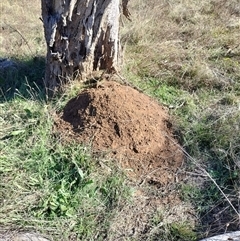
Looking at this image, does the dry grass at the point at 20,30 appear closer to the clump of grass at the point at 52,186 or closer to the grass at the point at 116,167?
the grass at the point at 116,167

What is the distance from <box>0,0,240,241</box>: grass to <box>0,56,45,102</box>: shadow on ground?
0.01 meters

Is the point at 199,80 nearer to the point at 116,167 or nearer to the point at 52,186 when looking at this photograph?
the point at 116,167

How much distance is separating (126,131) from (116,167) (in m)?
0.33

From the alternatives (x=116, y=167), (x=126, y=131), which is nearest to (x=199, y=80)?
(x=126, y=131)

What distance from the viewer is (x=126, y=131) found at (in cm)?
325

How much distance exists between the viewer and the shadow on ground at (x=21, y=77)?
399cm

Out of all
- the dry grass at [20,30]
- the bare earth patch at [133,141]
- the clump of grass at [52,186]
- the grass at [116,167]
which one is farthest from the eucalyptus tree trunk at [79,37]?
the dry grass at [20,30]

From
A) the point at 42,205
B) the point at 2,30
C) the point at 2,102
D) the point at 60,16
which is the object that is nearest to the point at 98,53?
the point at 60,16

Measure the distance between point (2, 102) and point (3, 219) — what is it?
4.77 ft

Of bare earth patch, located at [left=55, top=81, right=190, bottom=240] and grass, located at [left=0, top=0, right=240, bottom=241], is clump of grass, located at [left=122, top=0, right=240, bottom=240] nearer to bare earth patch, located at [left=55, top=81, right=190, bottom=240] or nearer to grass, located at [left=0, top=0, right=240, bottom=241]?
grass, located at [left=0, top=0, right=240, bottom=241]

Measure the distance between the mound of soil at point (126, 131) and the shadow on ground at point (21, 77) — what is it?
698mm

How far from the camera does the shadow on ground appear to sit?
399 centimetres

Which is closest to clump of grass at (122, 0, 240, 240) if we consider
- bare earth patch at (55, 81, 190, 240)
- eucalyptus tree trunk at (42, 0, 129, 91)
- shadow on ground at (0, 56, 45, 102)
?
bare earth patch at (55, 81, 190, 240)

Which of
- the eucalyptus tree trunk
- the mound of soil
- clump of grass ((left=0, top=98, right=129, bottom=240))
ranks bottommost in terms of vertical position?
clump of grass ((left=0, top=98, right=129, bottom=240))
